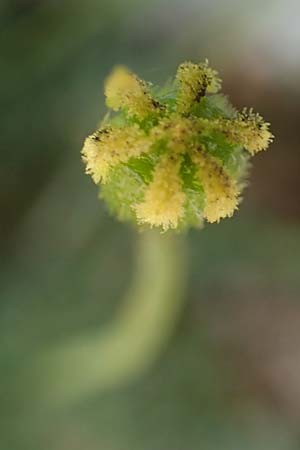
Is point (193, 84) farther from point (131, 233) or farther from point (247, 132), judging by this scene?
point (131, 233)

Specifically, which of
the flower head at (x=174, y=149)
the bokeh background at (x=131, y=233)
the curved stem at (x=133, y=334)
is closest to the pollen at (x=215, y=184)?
the flower head at (x=174, y=149)

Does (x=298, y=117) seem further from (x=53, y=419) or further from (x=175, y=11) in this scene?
(x=53, y=419)

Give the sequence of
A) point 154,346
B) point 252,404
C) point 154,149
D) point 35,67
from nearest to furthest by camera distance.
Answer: point 154,149 < point 154,346 < point 35,67 < point 252,404

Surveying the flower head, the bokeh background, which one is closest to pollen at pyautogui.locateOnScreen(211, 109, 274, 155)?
the flower head

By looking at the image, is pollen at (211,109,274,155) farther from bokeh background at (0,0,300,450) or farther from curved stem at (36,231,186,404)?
bokeh background at (0,0,300,450)

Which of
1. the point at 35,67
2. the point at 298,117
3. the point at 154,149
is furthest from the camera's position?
the point at 298,117

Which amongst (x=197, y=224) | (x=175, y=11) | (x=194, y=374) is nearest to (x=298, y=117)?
(x=175, y=11)

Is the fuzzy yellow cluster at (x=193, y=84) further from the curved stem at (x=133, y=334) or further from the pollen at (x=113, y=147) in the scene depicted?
the curved stem at (x=133, y=334)
